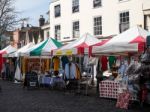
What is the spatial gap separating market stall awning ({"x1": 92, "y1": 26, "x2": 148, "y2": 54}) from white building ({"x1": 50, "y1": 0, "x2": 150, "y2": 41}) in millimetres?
10334

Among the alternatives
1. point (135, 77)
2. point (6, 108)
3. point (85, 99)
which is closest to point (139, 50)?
point (135, 77)

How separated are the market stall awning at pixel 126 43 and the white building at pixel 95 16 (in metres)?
10.3

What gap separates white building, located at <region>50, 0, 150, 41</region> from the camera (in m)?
27.1

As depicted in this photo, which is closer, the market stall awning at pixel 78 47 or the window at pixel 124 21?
the market stall awning at pixel 78 47

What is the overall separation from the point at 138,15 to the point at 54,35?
12.7m

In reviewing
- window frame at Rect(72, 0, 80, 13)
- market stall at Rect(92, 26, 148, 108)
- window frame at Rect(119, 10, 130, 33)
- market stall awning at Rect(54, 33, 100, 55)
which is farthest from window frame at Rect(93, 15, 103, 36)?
market stall at Rect(92, 26, 148, 108)

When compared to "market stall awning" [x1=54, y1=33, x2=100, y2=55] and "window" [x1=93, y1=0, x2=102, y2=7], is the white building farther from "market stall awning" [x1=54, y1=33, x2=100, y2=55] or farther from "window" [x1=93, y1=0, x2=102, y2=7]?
"market stall awning" [x1=54, y1=33, x2=100, y2=55]

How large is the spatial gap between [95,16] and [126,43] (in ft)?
54.3

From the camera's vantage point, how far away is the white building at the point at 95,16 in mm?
27109

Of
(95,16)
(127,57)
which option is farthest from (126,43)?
(95,16)

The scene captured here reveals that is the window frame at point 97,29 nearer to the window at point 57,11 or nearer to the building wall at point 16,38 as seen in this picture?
the window at point 57,11

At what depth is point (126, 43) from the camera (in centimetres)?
1512

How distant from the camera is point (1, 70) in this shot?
34.3m

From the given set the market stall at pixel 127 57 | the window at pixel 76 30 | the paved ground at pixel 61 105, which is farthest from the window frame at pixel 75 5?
the paved ground at pixel 61 105
